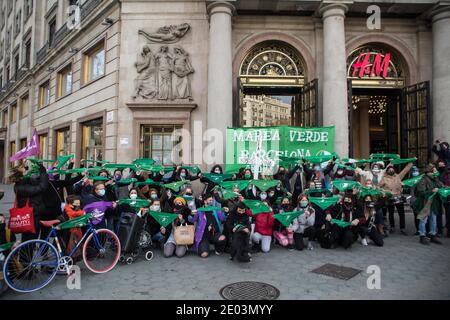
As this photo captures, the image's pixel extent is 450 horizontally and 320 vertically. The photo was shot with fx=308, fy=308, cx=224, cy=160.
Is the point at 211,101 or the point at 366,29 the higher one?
the point at 366,29

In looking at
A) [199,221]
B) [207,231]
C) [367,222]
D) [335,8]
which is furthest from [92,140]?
[367,222]

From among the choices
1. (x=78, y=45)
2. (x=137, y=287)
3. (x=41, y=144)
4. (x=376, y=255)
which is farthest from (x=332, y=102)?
(x=41, y=144)

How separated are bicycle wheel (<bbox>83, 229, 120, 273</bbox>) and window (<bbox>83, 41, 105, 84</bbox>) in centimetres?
1133

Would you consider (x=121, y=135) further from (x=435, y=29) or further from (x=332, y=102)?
(x=435, y=29)

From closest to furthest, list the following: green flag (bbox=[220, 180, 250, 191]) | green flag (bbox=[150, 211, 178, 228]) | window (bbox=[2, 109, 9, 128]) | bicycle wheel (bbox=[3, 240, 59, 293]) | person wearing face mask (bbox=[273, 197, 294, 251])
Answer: bicycle wheel (bbox=[3, 240, 59, 293]) < green flag (bbox=[150, 211, 178, 228]) < person wearing face mask (bbox=[273, 197, 294, 251]) < green flag (bbox=[220, 180, 250, 191]) < window (bbox=[2, 109, 9, 128])

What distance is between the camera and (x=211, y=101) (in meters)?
11.9

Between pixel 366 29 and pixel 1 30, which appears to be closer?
pixel 366 29

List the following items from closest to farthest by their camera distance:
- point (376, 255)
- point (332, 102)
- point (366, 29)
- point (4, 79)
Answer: point (376, 255), point (332, 102), point (366, 29), point (4, 79)

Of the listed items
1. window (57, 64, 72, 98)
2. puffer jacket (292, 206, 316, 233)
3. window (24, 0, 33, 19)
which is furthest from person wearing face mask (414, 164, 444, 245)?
window (24, 0, 33, 19)

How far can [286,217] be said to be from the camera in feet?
22.6

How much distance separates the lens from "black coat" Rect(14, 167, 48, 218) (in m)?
5.18

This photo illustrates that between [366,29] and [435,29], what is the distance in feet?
8.50

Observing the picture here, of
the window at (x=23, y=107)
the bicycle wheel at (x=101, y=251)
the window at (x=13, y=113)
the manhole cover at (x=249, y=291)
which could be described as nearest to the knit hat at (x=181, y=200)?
the bicycle wheel at (x=101, y=251)

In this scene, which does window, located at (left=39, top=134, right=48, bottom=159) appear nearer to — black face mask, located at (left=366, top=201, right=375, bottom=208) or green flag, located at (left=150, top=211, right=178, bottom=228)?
green flag, located at (left=150, top=211, right=178, bottom=228)
